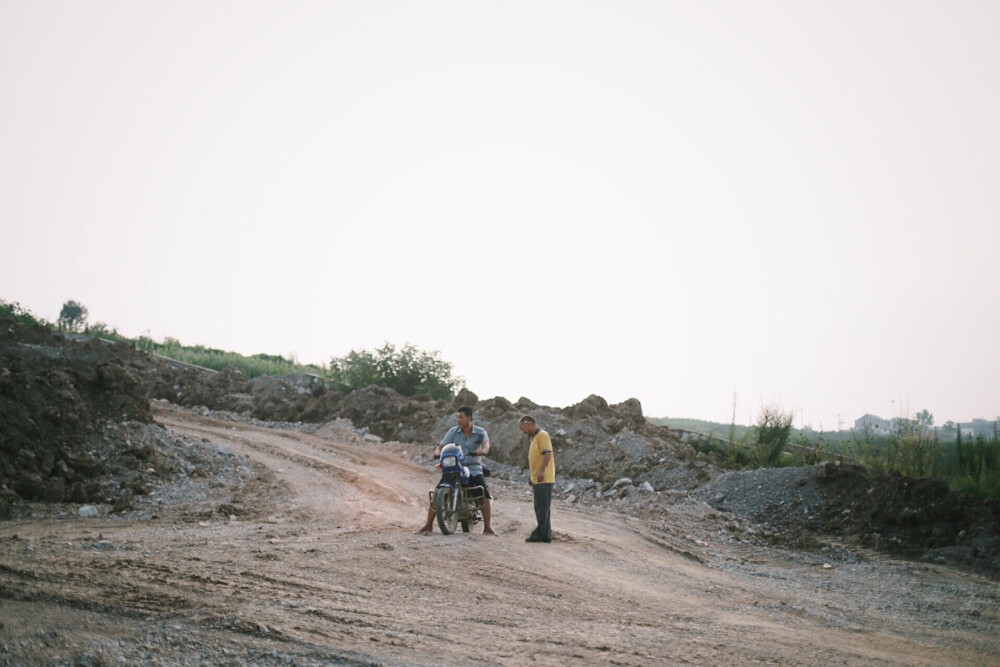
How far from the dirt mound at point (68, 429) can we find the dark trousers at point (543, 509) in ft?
25.1

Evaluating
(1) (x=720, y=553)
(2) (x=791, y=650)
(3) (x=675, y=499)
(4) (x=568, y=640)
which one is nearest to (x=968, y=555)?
(1) (x=720, y=553)

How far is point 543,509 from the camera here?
12.7m

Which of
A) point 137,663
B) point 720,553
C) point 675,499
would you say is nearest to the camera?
point 137,663

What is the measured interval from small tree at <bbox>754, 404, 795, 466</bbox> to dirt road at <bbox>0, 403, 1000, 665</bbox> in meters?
6.77

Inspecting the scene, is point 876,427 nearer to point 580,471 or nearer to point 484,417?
point 580,471

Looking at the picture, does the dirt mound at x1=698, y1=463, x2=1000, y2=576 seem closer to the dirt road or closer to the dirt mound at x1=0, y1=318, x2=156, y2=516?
the dirt road

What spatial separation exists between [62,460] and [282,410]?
17429 mm

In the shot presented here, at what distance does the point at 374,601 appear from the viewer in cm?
799

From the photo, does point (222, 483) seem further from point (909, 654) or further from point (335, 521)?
point (909, 654)

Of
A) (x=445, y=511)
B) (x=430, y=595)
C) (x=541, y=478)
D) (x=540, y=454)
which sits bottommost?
(x=430, y=595)

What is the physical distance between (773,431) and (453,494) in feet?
43.2

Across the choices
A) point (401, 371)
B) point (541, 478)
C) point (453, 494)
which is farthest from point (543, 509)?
point (401, 371)

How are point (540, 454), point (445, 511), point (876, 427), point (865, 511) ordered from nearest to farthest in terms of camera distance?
1. point (445, 511)
2. point (540, 454)
3. point (865, 511)
4. point (876, 427)

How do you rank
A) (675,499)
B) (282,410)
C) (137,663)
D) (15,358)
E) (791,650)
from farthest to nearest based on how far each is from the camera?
(282,410), (675,499), (15,358), (791,650), (137,663)
